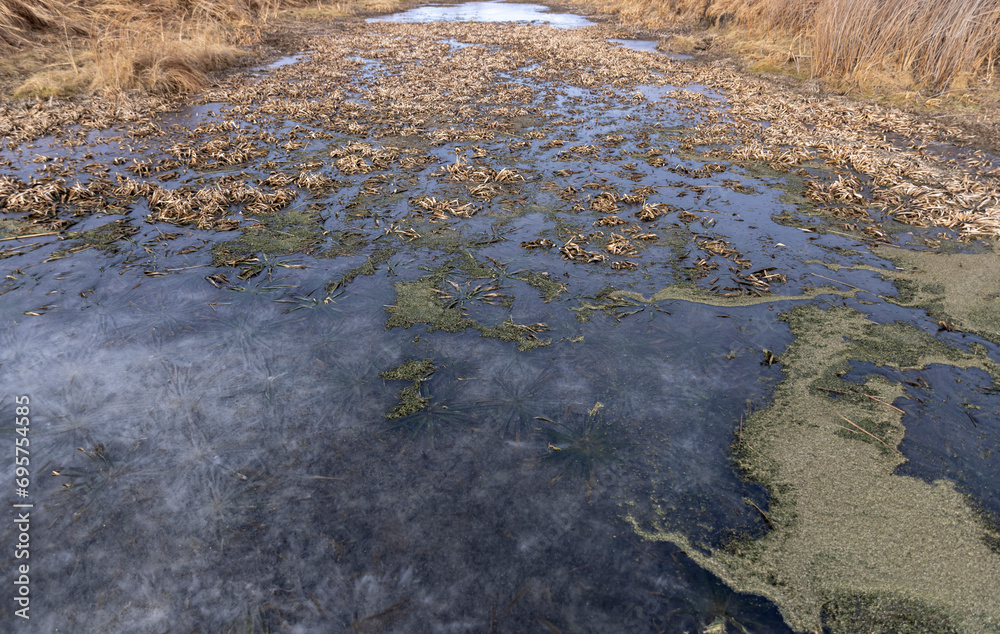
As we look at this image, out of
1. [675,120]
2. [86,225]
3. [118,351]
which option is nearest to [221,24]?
[86,225]

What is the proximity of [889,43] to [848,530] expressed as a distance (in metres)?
13.5

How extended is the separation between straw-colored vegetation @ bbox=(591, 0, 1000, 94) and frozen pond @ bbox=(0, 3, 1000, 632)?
6.06 metres

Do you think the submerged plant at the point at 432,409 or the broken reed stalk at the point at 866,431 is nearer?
the broken reed stalk at the point at 866,431

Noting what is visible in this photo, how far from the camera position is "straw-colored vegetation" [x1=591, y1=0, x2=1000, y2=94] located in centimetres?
977

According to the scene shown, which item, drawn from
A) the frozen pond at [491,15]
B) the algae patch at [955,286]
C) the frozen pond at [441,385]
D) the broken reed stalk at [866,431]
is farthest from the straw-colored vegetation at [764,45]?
the frozen pond at [491,15]

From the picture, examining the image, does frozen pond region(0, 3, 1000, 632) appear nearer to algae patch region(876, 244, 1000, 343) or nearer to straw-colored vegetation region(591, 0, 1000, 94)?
algae patch region(876, 244, 1000, 343)

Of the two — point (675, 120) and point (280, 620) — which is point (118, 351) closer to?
point (280, 620)

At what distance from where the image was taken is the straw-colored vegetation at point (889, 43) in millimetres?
9773

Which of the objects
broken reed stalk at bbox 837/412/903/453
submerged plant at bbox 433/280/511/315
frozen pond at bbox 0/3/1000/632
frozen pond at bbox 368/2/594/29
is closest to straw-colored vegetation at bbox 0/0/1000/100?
frozen pond at bbox 0/3/1000/632

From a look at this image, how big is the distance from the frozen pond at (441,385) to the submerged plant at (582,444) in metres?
0.02

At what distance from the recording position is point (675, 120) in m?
10.4

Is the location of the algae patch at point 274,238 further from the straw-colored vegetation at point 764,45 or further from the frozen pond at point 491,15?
the frozen pond at point 491,15

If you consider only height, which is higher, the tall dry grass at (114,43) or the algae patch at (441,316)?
the tall dry grass at (114,43)

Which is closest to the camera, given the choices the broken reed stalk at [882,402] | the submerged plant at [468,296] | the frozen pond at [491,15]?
the broken reed stalk at [882,402]
